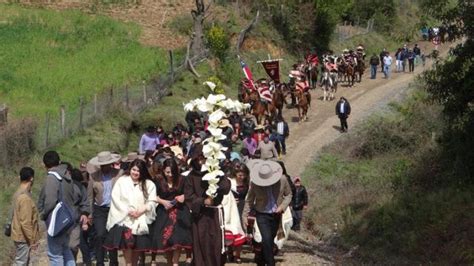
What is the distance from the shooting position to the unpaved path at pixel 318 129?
14.1 meters

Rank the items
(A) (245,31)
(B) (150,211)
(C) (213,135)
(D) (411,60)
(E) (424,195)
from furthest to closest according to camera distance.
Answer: (A) (245,31) → (D) (411,60) → (E) (424,195) → (B) (150,211) → (C) (213,135)

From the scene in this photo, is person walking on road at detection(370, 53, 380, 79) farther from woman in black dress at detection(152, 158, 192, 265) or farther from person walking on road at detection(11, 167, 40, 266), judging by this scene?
person walking on road at detection(11, 167, 40, 266)

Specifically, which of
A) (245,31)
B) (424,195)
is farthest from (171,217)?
(245,31)

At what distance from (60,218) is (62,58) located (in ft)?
91.6

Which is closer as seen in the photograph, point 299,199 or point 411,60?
point 299,199

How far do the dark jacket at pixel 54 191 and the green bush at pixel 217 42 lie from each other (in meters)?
26.8

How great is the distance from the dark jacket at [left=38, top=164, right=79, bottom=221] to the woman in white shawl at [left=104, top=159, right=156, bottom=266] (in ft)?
2.00

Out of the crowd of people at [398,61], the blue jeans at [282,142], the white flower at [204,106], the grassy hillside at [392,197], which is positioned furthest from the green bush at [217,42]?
the white flower at [204,106]

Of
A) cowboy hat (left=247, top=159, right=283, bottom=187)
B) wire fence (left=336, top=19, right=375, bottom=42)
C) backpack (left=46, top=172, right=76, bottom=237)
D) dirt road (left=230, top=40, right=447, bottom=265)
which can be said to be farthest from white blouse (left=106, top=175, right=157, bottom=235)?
wire fence (left=336, top=19, right=375, bottom=42)

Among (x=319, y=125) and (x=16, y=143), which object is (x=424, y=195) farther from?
(x=319, y=125)

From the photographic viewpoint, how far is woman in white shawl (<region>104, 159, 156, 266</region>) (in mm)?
10695

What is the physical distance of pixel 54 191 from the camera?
10.1 m

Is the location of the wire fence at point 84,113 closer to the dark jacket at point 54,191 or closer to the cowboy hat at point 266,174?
the dark jacket at point 54,191

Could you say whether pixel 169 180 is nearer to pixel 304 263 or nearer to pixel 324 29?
pixel 304 263
